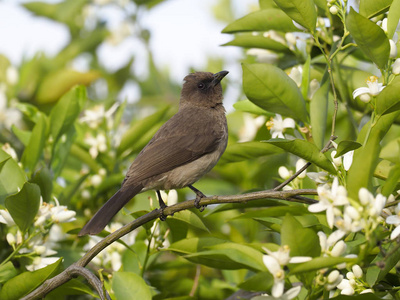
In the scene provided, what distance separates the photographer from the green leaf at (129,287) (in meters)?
2.64

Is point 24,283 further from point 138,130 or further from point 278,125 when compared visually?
point 138,130

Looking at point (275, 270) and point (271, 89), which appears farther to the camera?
point (271, 89)

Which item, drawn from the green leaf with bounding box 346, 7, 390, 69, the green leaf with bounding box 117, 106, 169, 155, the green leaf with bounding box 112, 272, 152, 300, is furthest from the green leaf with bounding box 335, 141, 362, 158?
the green leaf with bounding box 117, 106, 169, 155

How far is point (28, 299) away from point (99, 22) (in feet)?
15.2

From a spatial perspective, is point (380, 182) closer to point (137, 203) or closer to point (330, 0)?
point (330, 0)

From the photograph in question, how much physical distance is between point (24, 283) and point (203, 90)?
2679 millimetres

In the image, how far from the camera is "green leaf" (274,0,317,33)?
296 centimetres

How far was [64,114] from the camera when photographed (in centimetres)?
414

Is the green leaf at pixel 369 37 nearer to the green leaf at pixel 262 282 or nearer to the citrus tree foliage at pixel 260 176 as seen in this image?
the citrus tree foliage at pixel 260 176


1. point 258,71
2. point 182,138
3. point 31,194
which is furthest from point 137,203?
point 258,71

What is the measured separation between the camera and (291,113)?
10.5 ft

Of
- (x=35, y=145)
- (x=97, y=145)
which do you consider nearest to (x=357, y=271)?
(x=35, y=145)

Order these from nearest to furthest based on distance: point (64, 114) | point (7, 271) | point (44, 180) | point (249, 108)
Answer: point (7, 271) → point (44, 180) → point (249, 108) → point (64, 114)

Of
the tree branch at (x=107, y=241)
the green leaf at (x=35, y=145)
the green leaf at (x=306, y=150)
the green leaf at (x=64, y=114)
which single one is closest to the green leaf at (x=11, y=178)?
the green leaf at (x=35, y=145)
